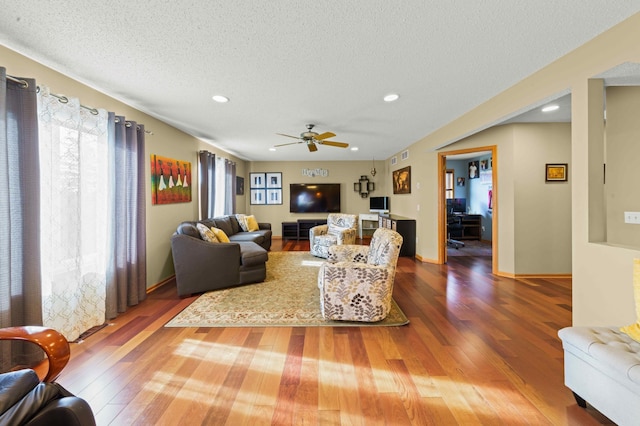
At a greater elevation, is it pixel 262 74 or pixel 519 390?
pixel 262 74

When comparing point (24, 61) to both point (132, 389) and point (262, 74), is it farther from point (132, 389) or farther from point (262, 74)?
point (132, 389)

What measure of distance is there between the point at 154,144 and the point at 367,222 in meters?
5.99

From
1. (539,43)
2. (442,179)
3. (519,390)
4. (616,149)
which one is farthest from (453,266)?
(539,43)

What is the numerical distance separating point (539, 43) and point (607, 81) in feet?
2.04

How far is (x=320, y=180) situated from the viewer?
8.08 m

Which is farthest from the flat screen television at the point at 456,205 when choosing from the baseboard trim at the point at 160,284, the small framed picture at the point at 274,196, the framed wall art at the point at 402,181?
the baseboard trim at the point at 160,284

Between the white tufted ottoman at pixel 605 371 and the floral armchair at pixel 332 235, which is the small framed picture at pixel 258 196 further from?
the white tufted ottoman at pixel 605 371

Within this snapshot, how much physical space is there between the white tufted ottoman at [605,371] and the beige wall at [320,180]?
6601 millimetres

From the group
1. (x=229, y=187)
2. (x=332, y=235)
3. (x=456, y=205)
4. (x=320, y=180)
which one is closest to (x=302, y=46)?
(x=332, y=235)

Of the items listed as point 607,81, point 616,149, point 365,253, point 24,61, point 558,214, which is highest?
point 24,61

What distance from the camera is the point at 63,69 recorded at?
7.48ft

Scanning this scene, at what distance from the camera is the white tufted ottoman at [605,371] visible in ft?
4.07

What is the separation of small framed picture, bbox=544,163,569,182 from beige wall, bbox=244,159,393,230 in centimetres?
430

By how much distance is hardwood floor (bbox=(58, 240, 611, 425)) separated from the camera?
150 cm
